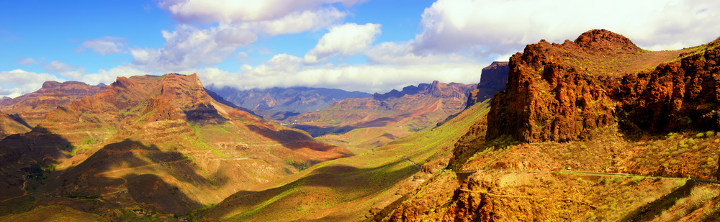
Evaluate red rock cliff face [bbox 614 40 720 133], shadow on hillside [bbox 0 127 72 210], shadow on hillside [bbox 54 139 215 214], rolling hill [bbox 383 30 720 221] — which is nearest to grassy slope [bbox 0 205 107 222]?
shadow on hillside [bbox 0 127 72 210]

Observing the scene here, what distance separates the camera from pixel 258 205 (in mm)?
127000

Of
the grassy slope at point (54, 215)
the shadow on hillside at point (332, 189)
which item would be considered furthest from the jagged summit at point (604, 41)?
the grassy slope at point (54, 215)

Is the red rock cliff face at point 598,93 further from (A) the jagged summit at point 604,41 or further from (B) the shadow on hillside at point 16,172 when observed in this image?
(B) the shadow on hillside at point 16,172

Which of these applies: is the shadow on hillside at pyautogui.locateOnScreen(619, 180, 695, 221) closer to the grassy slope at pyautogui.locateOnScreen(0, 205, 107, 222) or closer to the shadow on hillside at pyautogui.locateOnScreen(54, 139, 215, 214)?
the grassy slope at pyautogui.locateOnScreen(0, 205, 107, 222)

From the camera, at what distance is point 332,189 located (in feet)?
398

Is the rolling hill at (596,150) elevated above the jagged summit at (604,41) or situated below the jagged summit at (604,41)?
below

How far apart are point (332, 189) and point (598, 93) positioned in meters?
85.8

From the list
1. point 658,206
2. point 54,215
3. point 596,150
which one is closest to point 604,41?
point 596,150

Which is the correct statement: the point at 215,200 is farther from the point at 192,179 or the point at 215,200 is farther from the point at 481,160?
the point at 481,160

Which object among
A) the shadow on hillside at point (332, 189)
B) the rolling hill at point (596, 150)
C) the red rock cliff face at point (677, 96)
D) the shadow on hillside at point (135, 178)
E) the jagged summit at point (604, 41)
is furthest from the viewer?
the shadow on hillside at point (135, 178)

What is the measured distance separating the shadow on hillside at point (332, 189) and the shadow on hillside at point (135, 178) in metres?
21.1

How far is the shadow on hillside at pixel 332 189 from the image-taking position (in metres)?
110

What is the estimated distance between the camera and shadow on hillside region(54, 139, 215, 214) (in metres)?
140

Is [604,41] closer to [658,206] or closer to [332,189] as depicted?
[658,206]
